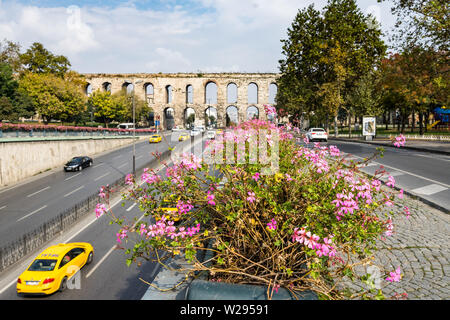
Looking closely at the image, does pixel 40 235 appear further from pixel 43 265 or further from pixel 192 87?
pixel 192 87

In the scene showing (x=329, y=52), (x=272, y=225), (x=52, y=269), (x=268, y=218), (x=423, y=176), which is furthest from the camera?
(x=329, y=52)

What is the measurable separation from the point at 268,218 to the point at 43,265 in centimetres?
1376

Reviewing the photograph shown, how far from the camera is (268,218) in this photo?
146 inches

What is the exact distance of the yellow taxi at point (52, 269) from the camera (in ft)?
42.1

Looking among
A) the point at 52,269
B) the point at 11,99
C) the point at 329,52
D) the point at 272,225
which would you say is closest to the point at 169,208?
the point at 272,225

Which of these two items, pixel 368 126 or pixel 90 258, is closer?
pixel 90 258

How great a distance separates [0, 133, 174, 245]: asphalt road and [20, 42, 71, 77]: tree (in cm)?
3941

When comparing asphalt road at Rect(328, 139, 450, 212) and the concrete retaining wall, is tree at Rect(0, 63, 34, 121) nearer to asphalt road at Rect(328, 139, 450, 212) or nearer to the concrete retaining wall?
the concrete retaining wall

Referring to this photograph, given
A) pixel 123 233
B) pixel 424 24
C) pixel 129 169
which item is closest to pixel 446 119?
pixel 424 24

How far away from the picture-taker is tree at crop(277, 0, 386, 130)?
34062 millimetres

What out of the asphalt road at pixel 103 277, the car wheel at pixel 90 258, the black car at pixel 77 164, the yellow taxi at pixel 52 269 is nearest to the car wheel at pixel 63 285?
the yellow taxi at pixel 52 269

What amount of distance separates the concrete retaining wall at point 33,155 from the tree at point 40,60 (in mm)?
31104

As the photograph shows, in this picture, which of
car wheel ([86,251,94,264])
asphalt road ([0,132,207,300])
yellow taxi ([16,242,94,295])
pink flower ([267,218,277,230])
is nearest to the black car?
asphalt road ([0,132,207,300])
